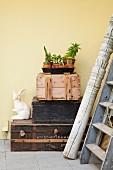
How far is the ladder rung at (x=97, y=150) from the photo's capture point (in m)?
3.26

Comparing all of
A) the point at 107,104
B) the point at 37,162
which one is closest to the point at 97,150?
the point at 107,104

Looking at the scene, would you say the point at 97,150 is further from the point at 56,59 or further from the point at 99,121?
the point at 56,59

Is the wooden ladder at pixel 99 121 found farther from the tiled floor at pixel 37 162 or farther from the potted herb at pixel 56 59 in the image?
the potted herb at pixel 56 59

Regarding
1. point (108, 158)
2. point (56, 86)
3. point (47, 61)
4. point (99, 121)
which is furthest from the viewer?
point (47, 61)

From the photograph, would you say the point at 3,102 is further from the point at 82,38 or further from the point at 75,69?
the point at 82,38

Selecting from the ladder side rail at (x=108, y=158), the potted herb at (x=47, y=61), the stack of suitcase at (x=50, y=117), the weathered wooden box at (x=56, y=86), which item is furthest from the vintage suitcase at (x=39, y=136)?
the ladder side rail at (x=108, y=158)

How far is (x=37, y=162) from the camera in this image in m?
3.62

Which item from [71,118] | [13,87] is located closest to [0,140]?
[13,87]

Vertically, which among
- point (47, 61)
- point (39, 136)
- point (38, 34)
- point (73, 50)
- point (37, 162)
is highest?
point (38, 34)

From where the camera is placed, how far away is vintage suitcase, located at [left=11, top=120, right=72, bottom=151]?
4004 mm

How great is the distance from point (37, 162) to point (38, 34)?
5.65ft

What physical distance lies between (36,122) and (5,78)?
816 mm

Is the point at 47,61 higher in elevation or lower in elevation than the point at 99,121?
higher

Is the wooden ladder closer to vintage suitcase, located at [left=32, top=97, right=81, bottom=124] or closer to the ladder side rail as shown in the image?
the ladder side rail
